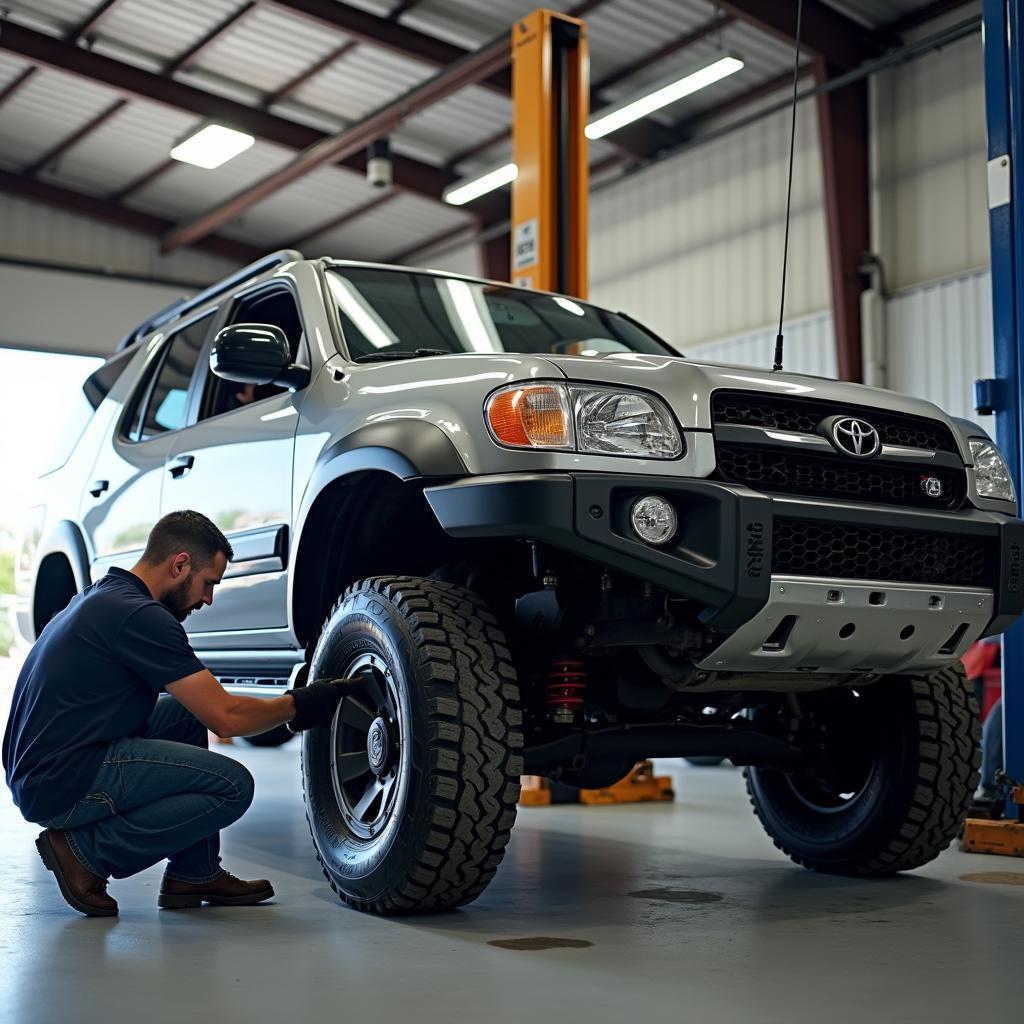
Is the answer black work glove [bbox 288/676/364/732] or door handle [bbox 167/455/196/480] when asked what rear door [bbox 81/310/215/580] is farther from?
Result: black work glove [bbox 288/676/364/732]

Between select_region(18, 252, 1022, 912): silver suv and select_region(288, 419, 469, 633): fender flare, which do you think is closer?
select_region(18, 252, 1022, 912): silver suv

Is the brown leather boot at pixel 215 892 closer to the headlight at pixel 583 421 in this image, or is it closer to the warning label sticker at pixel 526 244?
the headlight at pixel 583 421

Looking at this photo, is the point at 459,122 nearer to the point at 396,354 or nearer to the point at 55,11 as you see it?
the point at 55,11

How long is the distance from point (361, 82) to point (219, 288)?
10506 mm

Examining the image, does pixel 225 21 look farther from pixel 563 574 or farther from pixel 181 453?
pixel 563 574

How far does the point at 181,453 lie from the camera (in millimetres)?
4766

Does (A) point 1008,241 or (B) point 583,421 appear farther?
(A) point 1008,241

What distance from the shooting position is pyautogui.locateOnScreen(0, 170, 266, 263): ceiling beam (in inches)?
704

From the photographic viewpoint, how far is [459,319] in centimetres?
436

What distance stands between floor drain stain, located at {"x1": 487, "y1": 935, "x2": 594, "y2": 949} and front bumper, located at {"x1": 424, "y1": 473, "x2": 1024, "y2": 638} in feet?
2.59

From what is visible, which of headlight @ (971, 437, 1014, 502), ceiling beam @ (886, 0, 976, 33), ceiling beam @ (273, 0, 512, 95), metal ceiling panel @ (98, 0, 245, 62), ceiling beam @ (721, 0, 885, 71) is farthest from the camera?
metal ceiling panel @ (98, 0, 245, 62)

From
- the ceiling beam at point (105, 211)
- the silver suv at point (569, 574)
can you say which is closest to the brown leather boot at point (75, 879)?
the silver suv at point (569, 574)

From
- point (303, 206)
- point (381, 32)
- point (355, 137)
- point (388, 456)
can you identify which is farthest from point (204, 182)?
point (388, 456)

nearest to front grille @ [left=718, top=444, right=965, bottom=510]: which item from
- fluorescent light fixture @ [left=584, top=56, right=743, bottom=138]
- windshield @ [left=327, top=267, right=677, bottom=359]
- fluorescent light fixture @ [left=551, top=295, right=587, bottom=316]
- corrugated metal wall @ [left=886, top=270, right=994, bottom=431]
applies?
windshield @ [left=327, top=267, right=677, bottom=359]
